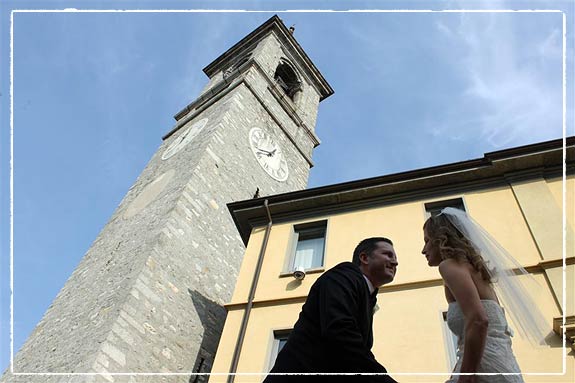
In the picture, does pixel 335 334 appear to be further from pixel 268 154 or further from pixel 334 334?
pixel 268 154

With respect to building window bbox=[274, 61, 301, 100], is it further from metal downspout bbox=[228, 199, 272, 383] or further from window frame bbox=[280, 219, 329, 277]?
window frame bbox=[280, 219, 329, 277]

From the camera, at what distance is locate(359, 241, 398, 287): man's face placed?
2.60 m

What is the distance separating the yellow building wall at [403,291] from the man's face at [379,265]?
4.32m

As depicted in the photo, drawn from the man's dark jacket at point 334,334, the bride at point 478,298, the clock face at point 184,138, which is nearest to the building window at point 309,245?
the bride at point 478,298

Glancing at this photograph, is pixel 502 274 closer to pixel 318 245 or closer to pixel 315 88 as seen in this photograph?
pixel 318 245

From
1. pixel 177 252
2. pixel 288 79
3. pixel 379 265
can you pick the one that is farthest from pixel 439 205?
pixel 288 79

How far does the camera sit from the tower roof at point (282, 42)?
24031 mm

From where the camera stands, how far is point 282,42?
23.9 meters

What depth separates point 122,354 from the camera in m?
8.65

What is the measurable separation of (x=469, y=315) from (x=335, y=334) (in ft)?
2.07

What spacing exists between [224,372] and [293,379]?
611 centimetres

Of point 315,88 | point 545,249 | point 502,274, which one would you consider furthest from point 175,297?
point 315,88

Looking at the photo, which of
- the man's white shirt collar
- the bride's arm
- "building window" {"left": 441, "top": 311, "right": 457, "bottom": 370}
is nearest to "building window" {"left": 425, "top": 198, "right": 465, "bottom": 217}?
"building window" {"left": 441, "top": 311, "right": 457, "bottom": 370}

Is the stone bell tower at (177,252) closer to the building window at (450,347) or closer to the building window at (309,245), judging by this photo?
the building window at (309,245)
